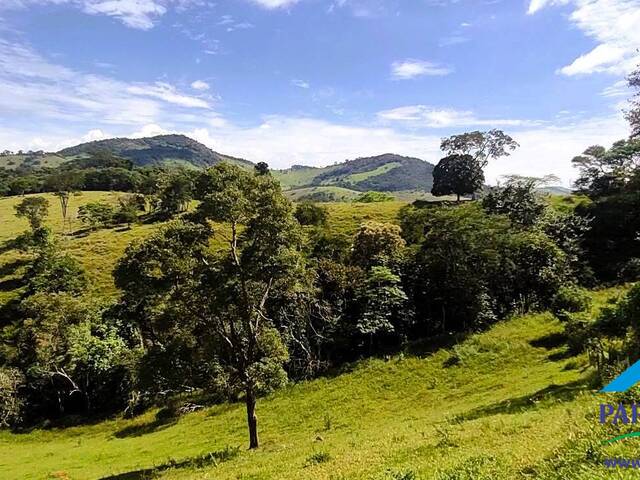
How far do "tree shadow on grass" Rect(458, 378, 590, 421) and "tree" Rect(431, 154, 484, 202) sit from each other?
70.9m

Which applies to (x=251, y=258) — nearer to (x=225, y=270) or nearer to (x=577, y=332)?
(x=225, y=270)

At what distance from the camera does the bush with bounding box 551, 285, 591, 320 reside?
41156 millimetres

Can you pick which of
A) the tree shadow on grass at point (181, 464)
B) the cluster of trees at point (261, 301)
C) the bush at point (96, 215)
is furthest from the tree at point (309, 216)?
the tree shadow on grass at point (181, 464)

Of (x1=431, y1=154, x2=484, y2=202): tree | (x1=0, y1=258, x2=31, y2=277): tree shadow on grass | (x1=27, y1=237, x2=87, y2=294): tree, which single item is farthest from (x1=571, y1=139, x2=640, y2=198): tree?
(x1=0, y1=258, x2=31, y2=277): tree shadow on grass

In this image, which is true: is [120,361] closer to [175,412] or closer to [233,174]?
[175,412]

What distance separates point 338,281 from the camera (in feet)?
158

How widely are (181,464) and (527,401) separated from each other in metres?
19.0

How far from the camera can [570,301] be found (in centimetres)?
4188

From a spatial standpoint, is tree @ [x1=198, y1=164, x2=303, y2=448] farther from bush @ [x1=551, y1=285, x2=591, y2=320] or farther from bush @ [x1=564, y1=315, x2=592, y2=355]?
bush @ [x1=551, y1=285, x2=591, y2=320]

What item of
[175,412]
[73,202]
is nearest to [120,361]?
[175,412]

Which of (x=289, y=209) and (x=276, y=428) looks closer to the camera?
(x=289, y=209)

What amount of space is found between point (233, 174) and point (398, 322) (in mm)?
27966

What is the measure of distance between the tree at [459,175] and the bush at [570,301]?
169 feet

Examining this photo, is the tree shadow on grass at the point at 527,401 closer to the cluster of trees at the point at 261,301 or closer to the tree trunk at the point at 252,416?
the cluster of trees at the point at 261,301
